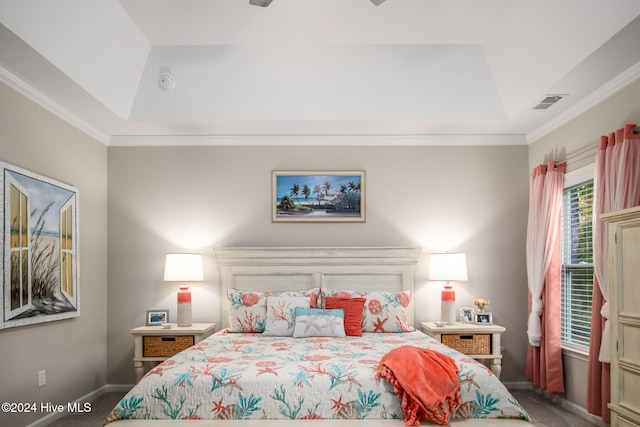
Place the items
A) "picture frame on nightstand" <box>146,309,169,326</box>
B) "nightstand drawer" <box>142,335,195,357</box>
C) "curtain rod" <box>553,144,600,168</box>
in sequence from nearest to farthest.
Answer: "curtain rod" <box>553,144,600,168</box> → "nightstand drawer" <box>142,335,195,357</box> → "picture frame on nightstand" <box>146,309,169,326</box>

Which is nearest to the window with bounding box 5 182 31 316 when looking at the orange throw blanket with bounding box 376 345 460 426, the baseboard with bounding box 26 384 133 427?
the baseboard with bounding box 26 384 133 427

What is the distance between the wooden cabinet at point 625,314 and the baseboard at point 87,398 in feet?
12.8

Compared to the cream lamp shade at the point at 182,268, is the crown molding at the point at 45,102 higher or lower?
higher

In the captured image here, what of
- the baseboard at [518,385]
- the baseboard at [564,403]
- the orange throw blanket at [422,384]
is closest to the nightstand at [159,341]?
the orange throw blanket at [422,384]

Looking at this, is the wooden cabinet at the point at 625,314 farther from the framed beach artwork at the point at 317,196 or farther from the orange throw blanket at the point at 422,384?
the framed beach artwork at the point at 317,196

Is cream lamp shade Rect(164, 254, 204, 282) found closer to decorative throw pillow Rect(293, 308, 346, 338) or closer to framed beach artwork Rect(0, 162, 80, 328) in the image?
framed beach artwork Rect(0, 162, 80, 328)

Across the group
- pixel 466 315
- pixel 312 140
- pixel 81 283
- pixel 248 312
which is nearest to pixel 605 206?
pixel 466 315

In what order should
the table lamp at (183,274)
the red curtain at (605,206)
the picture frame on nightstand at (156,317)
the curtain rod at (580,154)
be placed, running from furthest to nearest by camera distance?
1. the picture frame on nightstand at (156,317)
2. the table lamp at (183,274)
3. the curtain rod at (580,154)
4. the red curtain at (605,206)

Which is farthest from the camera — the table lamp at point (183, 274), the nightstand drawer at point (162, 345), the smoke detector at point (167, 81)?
the table lamp at point (183, 274)

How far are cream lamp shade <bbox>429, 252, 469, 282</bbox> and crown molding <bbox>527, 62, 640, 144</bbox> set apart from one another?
1404mm

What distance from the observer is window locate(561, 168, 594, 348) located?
3.98m

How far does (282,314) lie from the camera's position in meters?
4.18

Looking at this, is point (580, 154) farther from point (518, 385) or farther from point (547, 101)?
point (518, 385)

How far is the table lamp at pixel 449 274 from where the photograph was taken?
456cm
